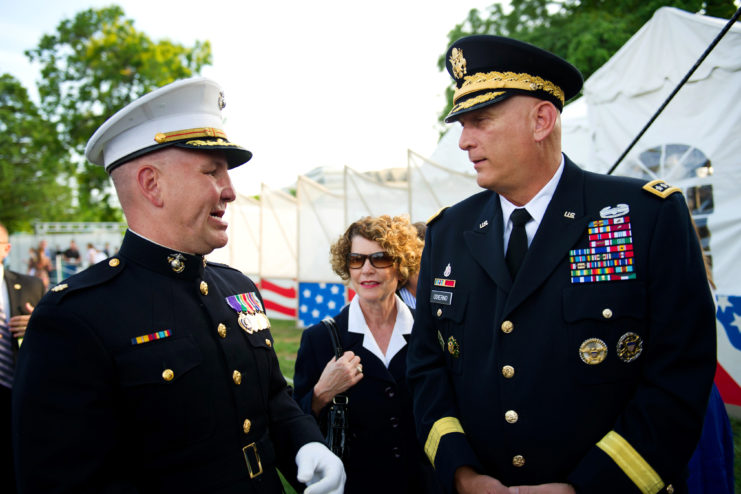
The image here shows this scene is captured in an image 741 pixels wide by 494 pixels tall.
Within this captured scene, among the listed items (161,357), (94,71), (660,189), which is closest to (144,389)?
(161,357)

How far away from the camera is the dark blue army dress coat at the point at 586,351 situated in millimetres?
1534

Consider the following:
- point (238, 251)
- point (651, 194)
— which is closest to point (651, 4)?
point (238, 251)

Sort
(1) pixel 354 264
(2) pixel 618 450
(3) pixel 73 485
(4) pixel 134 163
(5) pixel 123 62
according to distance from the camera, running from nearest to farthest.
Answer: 1. (3) pixel 73 485
2. (2) pixel 618 450
3. (4) pixel 134 163
4. (1) pixel 354 264
5. (5) pixel 123 62

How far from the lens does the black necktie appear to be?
1832 millimetres

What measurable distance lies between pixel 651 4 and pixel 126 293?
53.9 ft

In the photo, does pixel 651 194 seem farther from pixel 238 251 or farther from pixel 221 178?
pixel 238 251

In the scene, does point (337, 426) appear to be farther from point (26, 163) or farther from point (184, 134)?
point (26, 163)

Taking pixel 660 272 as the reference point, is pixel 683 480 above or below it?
below

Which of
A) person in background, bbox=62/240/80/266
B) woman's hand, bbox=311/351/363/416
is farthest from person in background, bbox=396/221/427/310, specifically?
person in background, bbox=62/240/80/266

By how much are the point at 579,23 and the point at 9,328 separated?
53.5 ft

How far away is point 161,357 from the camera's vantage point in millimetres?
1531

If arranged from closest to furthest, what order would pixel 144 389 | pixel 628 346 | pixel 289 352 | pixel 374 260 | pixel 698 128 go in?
pixel 144 389 → pixel 628 346 → pixel 374 260 → pixel 698 128 → pixel 289 352

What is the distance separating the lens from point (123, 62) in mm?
28219

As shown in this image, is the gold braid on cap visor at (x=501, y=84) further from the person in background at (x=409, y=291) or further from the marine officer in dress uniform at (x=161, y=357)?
the person in background at (x=409, y=291)
